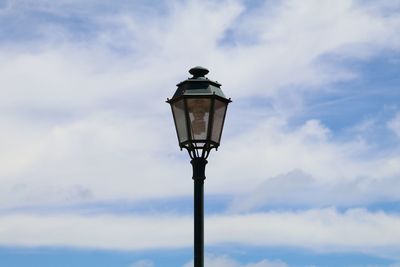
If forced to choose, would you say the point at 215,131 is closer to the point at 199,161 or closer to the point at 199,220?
the point at 199,161

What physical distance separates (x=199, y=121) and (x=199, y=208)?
Result: 1.25 meters

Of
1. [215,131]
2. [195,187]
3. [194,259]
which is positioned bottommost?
[194,259]

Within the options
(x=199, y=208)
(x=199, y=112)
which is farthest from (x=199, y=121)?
(x=199, y=208)

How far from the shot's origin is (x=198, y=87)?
41.2 ft

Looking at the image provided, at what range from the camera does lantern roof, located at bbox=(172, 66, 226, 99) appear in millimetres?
12453

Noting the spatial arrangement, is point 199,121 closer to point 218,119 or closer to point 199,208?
point 218,119

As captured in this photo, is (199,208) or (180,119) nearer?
(199,208)

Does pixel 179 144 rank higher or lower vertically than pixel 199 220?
higher

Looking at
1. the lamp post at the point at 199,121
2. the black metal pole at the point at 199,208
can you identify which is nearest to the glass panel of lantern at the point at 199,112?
the lamp post at the point at 199,121

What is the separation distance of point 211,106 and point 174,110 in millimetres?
585

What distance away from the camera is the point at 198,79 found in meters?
12.7

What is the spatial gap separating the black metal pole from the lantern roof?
3.27 feet

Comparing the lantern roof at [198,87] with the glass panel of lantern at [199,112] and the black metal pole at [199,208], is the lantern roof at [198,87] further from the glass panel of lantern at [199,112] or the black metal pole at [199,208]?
the black metal pole at [199,208]

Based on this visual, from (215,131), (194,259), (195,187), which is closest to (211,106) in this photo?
(215,131)
